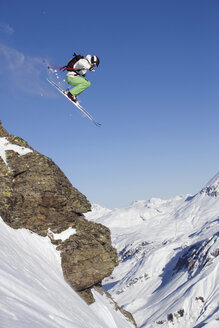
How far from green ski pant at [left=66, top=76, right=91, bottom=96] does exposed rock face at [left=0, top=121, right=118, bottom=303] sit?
22.5 ft

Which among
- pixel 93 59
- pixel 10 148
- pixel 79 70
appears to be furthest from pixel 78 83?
pixel 10 148

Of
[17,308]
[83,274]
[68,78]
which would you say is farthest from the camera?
[83,274]

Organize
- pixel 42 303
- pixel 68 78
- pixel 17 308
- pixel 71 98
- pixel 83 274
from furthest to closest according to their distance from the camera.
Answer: pixel 83 274 < pixel 71 98 < pixel 68 78 < pixel 42 303 < pixel 17 308

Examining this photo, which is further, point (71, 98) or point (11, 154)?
point (11, 154)

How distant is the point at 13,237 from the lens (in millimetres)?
20297

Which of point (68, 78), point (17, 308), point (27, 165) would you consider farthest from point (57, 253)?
point (17, 308)

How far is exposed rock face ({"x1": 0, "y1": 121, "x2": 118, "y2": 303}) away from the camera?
23.2m

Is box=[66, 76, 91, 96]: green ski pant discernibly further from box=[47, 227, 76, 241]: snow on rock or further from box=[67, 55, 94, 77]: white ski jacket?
box=[47, 227, 76, 241]: snow on rock

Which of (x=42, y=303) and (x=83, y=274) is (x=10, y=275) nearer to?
(x=42, y=303)

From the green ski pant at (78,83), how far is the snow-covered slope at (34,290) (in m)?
9.49

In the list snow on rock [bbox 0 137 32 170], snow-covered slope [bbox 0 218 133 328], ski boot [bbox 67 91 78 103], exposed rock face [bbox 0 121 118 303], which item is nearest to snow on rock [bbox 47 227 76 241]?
exposed rock face [bbox 0 121 118 303]

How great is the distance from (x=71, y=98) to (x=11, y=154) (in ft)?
22.8

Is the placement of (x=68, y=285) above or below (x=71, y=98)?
below

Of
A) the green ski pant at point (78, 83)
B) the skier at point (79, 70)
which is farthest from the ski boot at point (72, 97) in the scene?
the green ski pant at point (78, 83)
